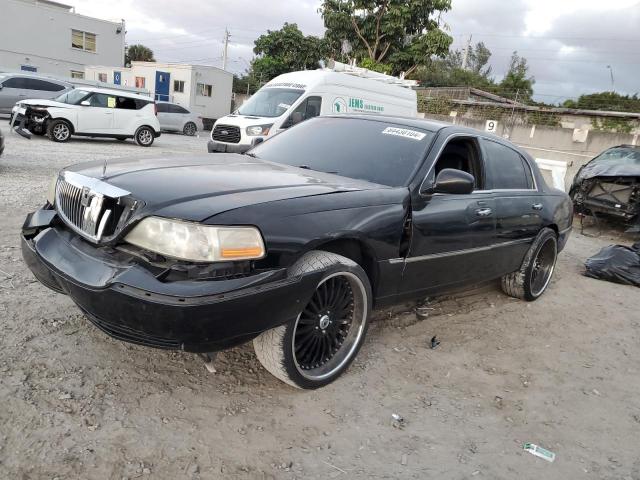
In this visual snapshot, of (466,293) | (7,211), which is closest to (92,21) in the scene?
(7,211)

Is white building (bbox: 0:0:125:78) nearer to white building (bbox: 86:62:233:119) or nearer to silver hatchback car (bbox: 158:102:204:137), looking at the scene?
white building (bbox: 86:62:233:119)

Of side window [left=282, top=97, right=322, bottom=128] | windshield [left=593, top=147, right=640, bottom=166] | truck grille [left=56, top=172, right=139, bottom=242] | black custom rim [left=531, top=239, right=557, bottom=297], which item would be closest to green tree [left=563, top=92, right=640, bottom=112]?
windshield [left=593, top=147, right=640, bottom=166]

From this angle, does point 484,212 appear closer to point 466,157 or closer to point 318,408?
point 466,157

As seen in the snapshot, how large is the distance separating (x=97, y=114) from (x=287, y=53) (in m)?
24.4

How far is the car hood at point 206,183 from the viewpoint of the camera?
2.43 metres

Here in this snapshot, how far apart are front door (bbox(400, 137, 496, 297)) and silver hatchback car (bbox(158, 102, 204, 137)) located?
65.0ft

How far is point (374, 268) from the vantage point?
10.2ft

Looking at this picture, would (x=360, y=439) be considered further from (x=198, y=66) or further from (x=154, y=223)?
(x=198, y=66)

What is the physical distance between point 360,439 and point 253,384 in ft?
2.26

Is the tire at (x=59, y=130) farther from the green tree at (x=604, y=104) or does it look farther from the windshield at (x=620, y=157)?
the green tree at (x=604, y=104)

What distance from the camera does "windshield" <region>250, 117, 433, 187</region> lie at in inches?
136

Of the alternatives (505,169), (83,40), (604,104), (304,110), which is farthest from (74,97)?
(83,40)

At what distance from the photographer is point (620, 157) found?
10.1 m

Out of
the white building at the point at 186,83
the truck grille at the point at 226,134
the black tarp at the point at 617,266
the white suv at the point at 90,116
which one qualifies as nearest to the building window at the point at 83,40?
the white building at the point at 186,83
